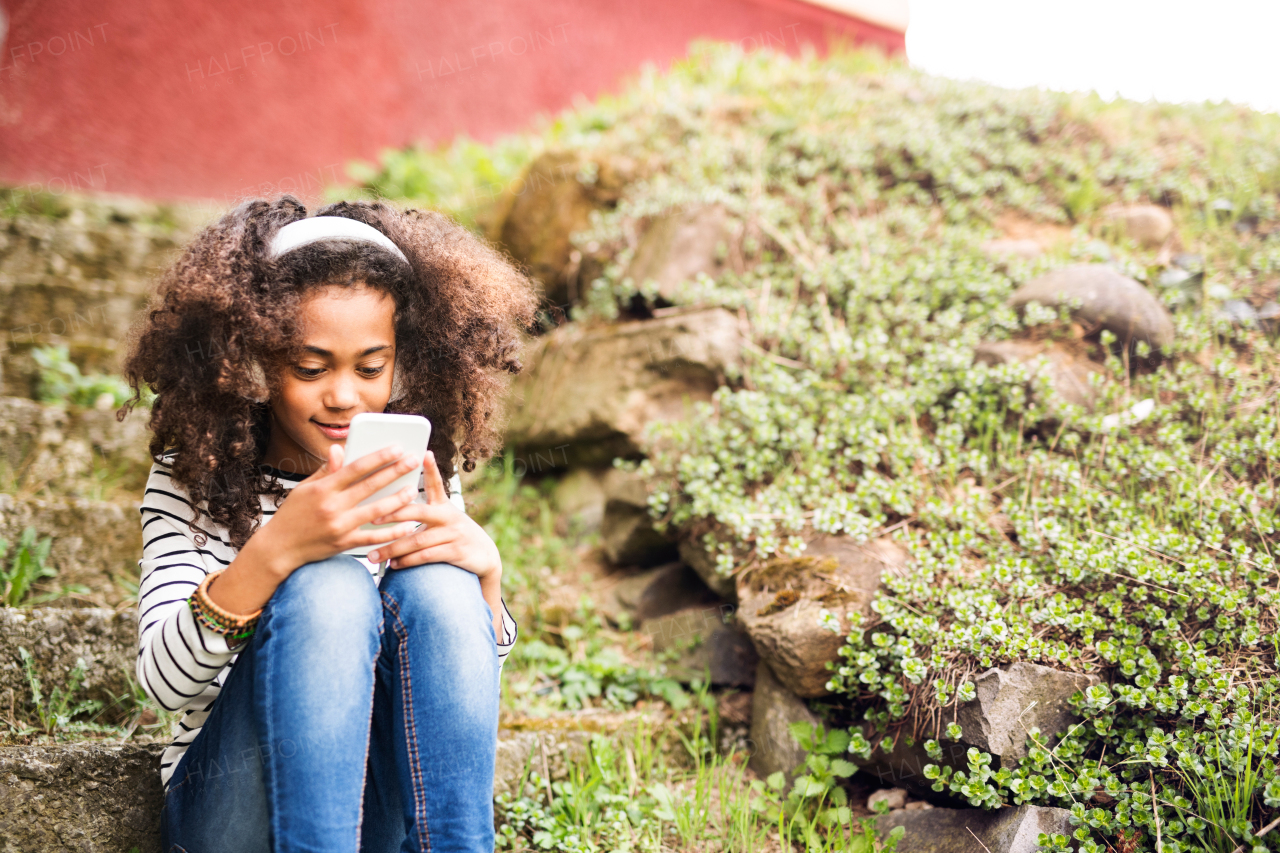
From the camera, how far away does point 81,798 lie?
1467 millimetres

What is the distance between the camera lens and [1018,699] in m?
1.59

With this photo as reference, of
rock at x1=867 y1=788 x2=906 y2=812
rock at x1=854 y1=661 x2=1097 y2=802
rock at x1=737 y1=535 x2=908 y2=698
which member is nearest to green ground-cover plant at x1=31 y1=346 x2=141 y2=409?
rock at x1=737 y1=535 x2=908 y2=698

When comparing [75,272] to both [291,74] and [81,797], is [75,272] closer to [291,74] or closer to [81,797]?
[291,74]

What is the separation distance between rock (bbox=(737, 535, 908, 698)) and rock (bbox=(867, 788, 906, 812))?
0.25m

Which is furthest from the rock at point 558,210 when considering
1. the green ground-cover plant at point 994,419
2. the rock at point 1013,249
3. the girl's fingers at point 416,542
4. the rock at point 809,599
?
the girl's fingers at point 416,542

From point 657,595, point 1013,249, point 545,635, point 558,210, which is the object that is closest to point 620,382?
point 657,595

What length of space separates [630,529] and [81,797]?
160cm

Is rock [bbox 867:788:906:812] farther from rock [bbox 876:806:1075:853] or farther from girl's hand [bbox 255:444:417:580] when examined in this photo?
girl's hand [bbox 255:444:417:580]

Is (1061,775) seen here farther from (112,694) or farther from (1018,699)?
(112,694)

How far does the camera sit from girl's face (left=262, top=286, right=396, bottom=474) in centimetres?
137

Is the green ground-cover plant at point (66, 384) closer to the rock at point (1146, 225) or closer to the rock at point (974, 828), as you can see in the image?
the rock at point (974, 828)

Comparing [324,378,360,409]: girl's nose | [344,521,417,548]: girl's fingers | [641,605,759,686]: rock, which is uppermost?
[324,378,360,409]: girl's nose

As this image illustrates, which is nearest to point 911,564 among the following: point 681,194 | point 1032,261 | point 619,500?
point 619,500

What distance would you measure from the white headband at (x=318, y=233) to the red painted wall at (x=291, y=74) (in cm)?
307
